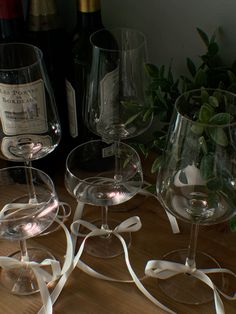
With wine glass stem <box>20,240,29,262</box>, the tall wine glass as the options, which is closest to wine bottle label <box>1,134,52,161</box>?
the tall wine glass

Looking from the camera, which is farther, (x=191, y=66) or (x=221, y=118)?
(x=191, y=66)

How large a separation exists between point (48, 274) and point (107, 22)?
39 cm

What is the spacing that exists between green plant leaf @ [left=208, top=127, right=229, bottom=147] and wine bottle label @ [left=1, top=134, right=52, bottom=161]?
0.26 meters

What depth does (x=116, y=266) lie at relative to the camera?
2.17 feet

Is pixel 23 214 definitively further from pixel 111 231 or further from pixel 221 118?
pixel 221 118

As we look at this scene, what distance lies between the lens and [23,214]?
676 millimetres

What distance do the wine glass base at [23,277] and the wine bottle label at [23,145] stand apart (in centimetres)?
14

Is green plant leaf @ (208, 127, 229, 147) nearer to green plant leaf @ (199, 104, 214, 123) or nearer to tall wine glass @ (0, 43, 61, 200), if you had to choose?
green plant leaf @ (199, 104, 214, 123)

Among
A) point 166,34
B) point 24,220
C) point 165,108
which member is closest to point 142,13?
point 166,34

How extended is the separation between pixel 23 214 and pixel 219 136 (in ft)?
1.03

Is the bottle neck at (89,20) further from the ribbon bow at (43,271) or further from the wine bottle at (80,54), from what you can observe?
the ribbon bow at (43,271)

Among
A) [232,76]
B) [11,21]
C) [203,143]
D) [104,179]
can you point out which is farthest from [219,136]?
[11,21]

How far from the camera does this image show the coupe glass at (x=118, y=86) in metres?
0.62

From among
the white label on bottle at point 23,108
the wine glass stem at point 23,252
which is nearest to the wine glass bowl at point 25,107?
the white label on bottle at point 23,108
